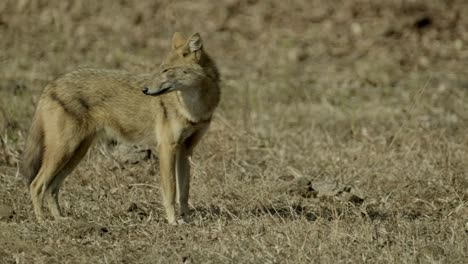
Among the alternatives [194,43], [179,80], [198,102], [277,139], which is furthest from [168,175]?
[277,139]

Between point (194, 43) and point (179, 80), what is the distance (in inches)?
12.6

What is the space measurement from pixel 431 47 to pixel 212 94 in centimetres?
814

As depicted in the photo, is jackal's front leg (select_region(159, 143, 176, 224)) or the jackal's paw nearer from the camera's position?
the jackal's paw

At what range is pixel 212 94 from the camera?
7371mm

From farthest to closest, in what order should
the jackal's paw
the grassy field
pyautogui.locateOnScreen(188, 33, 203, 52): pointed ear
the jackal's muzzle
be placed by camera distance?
pyautogui.locateOnScreen(188, 33, 203, 52): pointed ear
the jackal's muzzle
the jackal's paw
the grassy field

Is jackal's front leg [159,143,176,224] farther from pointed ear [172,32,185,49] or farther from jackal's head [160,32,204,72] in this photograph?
pointed ear [172,32,185,49]

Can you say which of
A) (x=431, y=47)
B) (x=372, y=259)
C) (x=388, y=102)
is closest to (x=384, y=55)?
(x=431, y=47)

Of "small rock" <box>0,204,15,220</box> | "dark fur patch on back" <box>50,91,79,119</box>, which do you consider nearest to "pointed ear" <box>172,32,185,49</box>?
"dark fur patch on back" <box>50,91,79,119</box>

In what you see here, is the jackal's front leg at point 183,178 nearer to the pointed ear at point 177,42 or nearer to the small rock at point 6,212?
the pointed ear at point 177,42

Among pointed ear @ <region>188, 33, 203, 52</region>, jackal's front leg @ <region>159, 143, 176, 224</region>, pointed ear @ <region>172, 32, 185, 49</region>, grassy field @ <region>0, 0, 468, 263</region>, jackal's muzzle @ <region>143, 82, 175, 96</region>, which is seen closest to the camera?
grassy field @ <region>0, 0, 468, 263</region>

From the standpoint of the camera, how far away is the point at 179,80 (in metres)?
7.14

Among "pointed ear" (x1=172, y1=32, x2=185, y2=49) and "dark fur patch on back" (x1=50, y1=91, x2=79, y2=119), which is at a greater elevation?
"pointed ear" (x1=172, y1=32, x2=185, y2=49)

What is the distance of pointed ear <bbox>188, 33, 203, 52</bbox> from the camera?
724 cm

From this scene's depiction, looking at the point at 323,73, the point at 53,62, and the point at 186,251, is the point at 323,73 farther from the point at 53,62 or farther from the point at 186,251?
the point at 186,251
